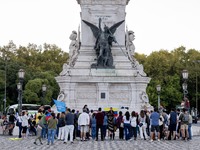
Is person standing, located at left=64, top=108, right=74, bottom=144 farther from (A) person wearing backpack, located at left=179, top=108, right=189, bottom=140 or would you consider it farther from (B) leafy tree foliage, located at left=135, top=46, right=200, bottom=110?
(B) leafy tree foliage, located at left=135, top=46, right=200, bottom=110

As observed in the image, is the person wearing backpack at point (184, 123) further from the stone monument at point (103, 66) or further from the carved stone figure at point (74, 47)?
the carved stone figure at point (74, 47)

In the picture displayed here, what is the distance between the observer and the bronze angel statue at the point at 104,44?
49.1 meters

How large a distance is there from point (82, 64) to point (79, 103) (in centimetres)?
386

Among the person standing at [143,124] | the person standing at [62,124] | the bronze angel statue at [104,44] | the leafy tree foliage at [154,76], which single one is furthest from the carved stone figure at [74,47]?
the leafy tree foliage at [154,76]

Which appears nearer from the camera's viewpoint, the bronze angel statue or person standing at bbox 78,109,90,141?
person standing at bbox 78,109,90,141

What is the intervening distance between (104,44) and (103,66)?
1.99 meters

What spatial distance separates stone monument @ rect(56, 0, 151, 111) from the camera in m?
48.6

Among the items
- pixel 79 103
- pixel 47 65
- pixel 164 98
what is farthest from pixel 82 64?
pixel 47 65

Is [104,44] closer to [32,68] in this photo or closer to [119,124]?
[119,124]

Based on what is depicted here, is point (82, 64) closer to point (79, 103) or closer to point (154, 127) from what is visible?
point (79, 103)

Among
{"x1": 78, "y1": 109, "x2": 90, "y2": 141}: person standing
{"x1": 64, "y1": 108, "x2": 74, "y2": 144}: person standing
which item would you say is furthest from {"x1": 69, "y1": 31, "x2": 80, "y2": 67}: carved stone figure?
{"x1": 64, "y1": 108, "x2": 74, "y2": 144}: person standing

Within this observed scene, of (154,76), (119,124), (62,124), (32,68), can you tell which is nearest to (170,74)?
(154,76)

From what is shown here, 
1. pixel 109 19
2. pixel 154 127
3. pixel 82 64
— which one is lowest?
pixel 154 127

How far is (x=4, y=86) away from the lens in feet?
285
